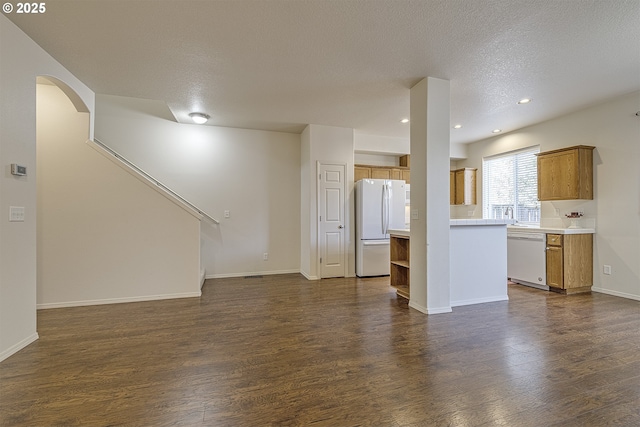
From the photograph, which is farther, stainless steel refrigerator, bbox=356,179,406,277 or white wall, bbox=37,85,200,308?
stainless steel refrigerator, bbox=356,179,406,277

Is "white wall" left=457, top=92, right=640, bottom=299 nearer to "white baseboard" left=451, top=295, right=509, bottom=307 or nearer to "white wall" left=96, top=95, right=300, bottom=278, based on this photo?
"white baseboard" left=451, top=295, right=509, bottom=307

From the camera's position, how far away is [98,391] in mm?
1813

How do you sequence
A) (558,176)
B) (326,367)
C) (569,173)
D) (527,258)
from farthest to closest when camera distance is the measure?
(527,258) → (558,176) → (569,173) → (326,367)

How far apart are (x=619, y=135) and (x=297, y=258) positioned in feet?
17.5

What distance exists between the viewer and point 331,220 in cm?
511

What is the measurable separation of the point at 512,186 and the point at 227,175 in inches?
220

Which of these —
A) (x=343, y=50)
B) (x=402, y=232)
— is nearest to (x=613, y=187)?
(x=402, y=232)

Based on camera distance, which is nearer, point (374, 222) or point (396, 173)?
point (374, 222)

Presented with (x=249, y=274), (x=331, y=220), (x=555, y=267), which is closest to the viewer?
(x=555, y=267)

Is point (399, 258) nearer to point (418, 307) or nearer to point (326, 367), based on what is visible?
point (418, 307)

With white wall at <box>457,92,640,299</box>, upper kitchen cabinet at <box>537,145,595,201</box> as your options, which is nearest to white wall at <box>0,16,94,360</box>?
upper kitchen cabinet at <box>537,145,595,201</box>

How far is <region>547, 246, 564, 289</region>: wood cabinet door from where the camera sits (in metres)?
4.04

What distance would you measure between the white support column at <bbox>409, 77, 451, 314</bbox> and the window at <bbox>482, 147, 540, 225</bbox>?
119 inches

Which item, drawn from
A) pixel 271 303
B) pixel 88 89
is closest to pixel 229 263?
pixel 271 303
